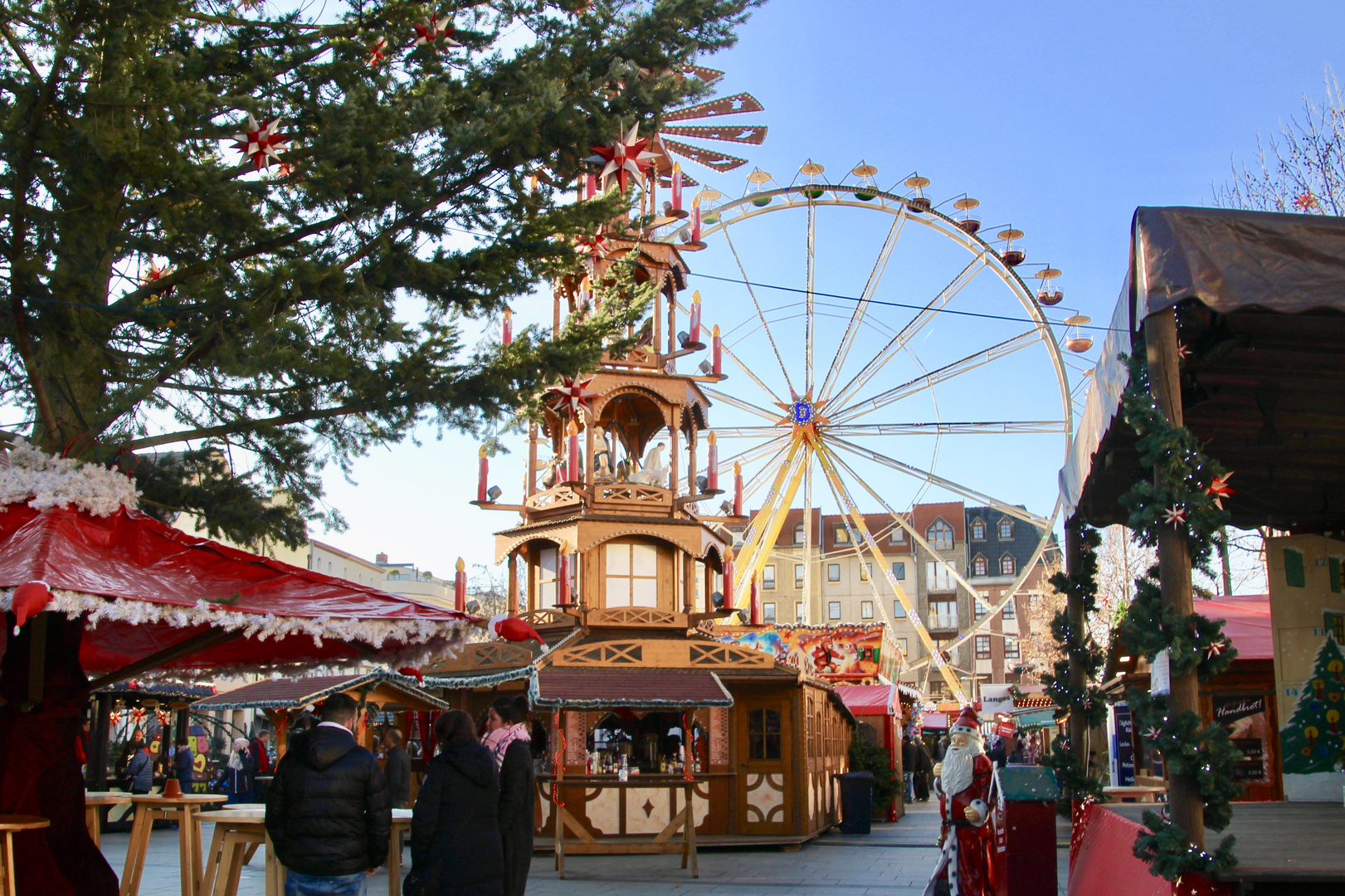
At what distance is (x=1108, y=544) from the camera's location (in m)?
37.2

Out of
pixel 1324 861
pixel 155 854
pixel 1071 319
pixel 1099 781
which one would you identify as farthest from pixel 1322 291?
pixel 1071 319

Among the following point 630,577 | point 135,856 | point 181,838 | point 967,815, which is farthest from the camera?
point 630,577

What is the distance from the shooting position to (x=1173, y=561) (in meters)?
6.06

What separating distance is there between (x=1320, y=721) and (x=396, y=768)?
9280 millimetres

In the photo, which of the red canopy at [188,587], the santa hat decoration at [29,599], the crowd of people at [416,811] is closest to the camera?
the santa hat decoration at [29,599]

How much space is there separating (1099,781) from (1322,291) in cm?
500

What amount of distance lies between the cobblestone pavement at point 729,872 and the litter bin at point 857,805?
60.7 inches

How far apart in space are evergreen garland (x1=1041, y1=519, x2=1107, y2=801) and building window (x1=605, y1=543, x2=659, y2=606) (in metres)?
8.64

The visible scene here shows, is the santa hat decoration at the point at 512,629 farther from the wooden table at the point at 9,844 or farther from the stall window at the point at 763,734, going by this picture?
the stall window at the point at 763,734

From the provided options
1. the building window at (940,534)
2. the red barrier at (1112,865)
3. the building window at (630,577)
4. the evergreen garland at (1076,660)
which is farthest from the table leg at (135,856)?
the building window at (940,534)

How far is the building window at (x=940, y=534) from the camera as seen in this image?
79500mm

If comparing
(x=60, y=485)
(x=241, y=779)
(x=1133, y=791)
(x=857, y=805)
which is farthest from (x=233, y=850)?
(x=241, y=779)

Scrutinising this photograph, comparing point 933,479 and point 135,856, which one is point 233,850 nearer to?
point 135,856

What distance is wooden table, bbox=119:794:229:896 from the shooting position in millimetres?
7996
